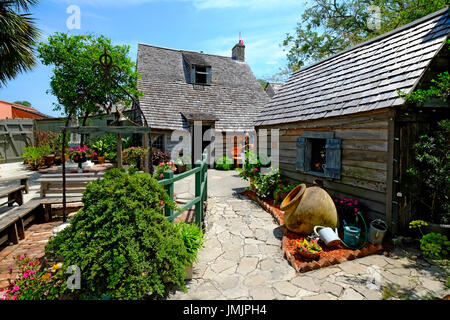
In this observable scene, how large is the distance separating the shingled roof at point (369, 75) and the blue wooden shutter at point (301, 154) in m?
0.67

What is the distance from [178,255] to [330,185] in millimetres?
4598

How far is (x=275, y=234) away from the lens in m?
5.16

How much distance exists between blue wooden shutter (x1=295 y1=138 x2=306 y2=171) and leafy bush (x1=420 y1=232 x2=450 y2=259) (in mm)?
3221

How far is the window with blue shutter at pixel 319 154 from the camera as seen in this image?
→ 5.80m

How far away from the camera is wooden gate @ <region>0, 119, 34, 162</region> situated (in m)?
14.3

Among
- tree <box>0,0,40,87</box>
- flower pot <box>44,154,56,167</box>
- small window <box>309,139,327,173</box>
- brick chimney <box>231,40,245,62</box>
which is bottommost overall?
flower pot <box>44,154,56,167</box>

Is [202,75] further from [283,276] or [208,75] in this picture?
[283,276]

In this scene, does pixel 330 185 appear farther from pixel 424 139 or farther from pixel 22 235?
pixel 22 235

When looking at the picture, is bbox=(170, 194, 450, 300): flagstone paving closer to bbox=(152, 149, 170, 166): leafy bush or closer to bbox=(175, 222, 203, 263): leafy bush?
bbox=(175, 222, 203, 263): leafy bush

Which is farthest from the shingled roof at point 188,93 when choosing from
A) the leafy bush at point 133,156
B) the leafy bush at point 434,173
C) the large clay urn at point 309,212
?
the leafy bush at point 434,173

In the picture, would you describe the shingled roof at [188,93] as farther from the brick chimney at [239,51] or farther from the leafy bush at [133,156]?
the leafy bush at [133,156]

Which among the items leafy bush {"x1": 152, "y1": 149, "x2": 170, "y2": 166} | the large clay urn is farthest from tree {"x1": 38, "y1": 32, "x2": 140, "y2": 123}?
the large clay urn

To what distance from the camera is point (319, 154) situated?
763cm
